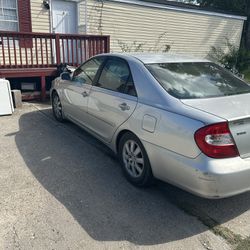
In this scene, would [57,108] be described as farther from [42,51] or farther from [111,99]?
[42,51]

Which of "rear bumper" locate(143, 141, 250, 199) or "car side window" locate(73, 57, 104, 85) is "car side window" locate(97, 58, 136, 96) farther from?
"rear bumper" locate(143, 141, 250, 199)

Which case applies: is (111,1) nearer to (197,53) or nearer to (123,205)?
(197,53)

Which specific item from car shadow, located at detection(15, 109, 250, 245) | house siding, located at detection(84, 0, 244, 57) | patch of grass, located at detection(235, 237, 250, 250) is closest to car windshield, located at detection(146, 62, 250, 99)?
car shadow, located at detection(15, 109, 250, 245)

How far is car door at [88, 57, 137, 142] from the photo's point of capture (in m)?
3.54

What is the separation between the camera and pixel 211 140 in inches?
101

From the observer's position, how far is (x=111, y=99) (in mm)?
3822

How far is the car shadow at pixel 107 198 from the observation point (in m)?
2.73

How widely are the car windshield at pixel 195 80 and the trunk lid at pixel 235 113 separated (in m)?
0.18

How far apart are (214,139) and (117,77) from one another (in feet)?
5.79

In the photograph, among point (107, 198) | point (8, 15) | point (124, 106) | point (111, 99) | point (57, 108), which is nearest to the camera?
point (107, 198)

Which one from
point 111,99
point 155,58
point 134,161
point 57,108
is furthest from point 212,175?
point 57,108

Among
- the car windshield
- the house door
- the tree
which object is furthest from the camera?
the tree

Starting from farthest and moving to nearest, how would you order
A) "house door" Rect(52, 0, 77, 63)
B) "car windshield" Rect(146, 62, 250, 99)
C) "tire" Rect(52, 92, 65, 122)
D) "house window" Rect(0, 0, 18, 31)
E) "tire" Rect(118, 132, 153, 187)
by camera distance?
"house door" Rect(52, 0, 77, 63), "house window" Rect(0, 0, 18, 31), "tire" Rect(52, 92, 65, 122), "tire" Rect(118, 132, 153, 187), "car windshield" Rect(146, 62, 250, 99)

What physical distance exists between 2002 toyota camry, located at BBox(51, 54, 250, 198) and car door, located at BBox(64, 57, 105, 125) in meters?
0.03
